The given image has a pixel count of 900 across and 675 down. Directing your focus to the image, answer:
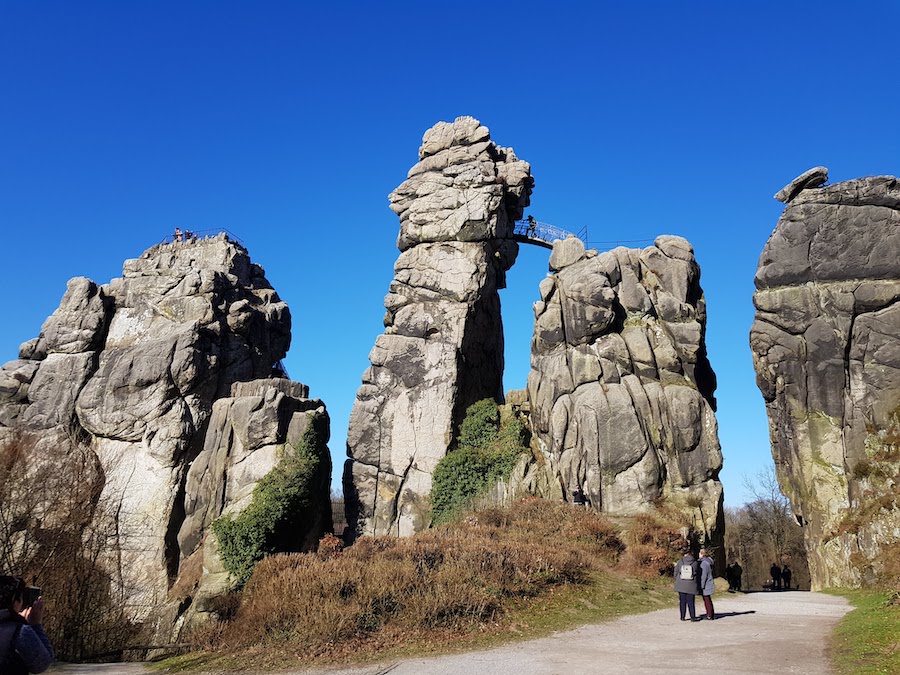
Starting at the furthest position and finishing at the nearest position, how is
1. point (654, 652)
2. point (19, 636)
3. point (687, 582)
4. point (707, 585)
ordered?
1. point (707, 585)
2. point (687, 582)
3. point (654, 652)
4. point (19, 636)

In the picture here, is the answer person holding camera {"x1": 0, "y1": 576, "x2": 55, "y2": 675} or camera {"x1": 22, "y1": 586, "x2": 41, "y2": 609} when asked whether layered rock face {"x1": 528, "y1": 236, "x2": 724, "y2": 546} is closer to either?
camera {"x1": 22, "y1": 586, "x2": 41, "y2": 609}

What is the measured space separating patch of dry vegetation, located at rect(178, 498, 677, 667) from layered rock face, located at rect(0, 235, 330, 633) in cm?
1435

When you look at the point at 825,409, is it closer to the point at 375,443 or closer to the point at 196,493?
the point at 375,443

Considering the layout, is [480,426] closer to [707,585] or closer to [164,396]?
[707,585]

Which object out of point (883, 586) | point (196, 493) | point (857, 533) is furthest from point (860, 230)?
point (196, 493)

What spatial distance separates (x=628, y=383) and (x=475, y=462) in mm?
7817

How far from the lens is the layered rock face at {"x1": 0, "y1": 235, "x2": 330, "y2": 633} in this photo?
3359 centimetres

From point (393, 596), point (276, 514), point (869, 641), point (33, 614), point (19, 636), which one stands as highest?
point (276, 514)

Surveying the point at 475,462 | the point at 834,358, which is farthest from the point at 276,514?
the point at 834,358

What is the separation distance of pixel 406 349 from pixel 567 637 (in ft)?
74.0

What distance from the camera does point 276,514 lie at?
29156 mm

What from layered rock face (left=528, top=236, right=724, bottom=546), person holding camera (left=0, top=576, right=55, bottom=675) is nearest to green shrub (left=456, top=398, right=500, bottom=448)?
layered rock face (left=528, top=236, right=724, bottom=546)

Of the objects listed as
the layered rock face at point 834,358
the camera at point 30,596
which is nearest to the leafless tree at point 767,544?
the layered rock face at point 834,358

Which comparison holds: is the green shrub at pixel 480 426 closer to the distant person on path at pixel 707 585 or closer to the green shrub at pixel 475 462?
the green shrub at pixel 475 462
